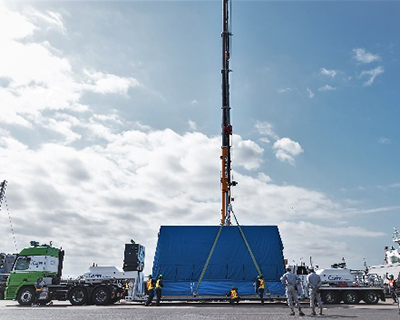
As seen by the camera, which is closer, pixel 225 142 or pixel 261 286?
pixel 261 286

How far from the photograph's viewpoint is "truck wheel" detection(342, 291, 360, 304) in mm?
20186

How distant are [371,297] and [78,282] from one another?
16.7 meters

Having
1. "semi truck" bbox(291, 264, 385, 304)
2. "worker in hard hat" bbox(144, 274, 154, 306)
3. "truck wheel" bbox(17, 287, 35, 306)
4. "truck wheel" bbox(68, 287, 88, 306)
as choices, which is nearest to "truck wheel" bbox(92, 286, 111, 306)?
"truck wheel" bbox(68, 287, 88, 306)

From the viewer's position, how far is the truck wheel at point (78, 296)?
20.0 metres

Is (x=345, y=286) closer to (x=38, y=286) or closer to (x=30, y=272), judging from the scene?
(x=38, y=286)

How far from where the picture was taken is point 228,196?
27.5m

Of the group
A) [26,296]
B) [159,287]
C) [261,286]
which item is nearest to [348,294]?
[261,286]

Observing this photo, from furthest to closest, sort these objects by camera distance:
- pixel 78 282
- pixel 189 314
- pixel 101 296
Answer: pixel 78 282, pixel 101 296, pixel 189 314

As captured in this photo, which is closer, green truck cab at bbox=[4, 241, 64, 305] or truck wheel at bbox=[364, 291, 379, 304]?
truck wheel at bbox=[364, 291, 379, 304]

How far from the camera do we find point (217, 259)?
2003 cm

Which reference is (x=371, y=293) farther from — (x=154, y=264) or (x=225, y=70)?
(x=225, y=70)

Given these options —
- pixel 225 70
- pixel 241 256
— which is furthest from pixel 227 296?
pixel 225 70

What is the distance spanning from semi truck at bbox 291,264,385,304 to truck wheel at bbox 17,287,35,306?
15.1 meters

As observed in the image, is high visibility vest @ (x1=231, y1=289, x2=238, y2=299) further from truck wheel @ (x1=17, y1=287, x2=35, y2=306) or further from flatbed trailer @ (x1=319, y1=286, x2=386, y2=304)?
truck wheel @ (x1=17, y1=287, x2=35, y2=306)
